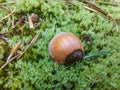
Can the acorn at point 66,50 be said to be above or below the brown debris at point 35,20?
below

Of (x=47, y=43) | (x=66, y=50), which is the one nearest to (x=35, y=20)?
(x=47, y=43)

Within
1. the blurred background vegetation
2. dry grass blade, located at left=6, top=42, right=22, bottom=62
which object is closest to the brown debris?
the blurred background vegetation

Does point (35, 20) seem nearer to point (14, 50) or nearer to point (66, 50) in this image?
point (14, 50)

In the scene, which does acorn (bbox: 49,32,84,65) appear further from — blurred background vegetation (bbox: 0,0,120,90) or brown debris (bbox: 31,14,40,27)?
brown debris (bbox: 31,14,40,27)

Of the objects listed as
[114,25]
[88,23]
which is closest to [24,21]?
[88,23]

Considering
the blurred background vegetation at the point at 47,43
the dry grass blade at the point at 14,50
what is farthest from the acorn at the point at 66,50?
the dry grass blade at the point at 14,50

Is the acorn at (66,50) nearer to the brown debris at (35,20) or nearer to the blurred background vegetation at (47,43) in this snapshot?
the blurred background vegetation at (47,43)
